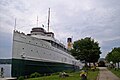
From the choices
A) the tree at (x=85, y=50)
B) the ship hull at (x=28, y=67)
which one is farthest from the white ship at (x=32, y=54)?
the tree at (x=85, y=50)

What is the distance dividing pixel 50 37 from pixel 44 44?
200 inches

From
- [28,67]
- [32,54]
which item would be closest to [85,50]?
[32,54]

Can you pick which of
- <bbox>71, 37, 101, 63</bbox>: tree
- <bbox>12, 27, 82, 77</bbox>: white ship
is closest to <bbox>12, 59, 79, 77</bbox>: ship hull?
<bbox>12, 27, 82, 77</bbox>: white ship

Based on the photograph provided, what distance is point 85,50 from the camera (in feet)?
198

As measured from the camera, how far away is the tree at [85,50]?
198 feet

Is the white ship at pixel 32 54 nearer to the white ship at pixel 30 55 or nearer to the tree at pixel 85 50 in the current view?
the white ship at pixel 30 55

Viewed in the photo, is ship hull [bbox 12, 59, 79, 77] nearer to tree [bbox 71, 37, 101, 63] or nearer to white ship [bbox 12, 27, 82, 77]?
white ship [bbox 12, 27, 82, 77]

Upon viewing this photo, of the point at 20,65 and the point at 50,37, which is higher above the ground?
the point at 50,37

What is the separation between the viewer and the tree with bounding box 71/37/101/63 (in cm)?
6046

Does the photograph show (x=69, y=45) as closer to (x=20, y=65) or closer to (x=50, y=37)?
(x=50, y=37)

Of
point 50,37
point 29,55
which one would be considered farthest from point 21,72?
point 50,37

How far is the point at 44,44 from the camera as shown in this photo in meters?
35.7

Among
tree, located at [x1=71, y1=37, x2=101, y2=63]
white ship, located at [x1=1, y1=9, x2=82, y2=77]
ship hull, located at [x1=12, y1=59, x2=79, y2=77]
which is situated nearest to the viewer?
ship hull, located at [x1=12, y1=59, x2=79, y2=77]

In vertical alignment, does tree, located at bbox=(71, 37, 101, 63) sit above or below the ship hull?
above
